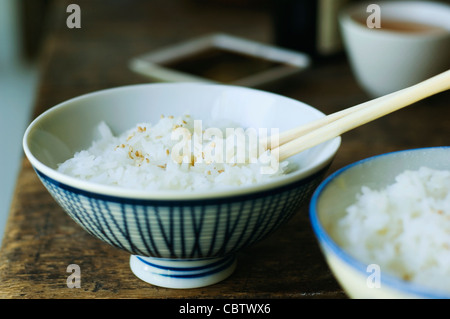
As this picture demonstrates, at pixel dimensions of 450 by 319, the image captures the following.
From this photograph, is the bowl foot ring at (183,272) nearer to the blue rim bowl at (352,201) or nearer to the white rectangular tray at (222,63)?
the blue rim bowl at (352,201)

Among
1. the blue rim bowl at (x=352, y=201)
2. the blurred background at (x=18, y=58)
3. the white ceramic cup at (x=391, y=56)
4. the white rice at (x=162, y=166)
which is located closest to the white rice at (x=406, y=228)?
the blue rim bowl at (x=352, y=201)

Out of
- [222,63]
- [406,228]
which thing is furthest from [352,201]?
[222,63]

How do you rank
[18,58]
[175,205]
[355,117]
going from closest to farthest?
[175,205] → [355,117] → [18,58]

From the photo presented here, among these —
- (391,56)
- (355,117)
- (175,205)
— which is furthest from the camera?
(391,56)

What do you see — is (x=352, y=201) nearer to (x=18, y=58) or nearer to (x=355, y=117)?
(x=355, y=117)

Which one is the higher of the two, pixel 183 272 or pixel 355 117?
pixel 355 117

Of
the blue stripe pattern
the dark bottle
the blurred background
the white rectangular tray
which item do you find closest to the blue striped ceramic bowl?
the blue stripe pattern
